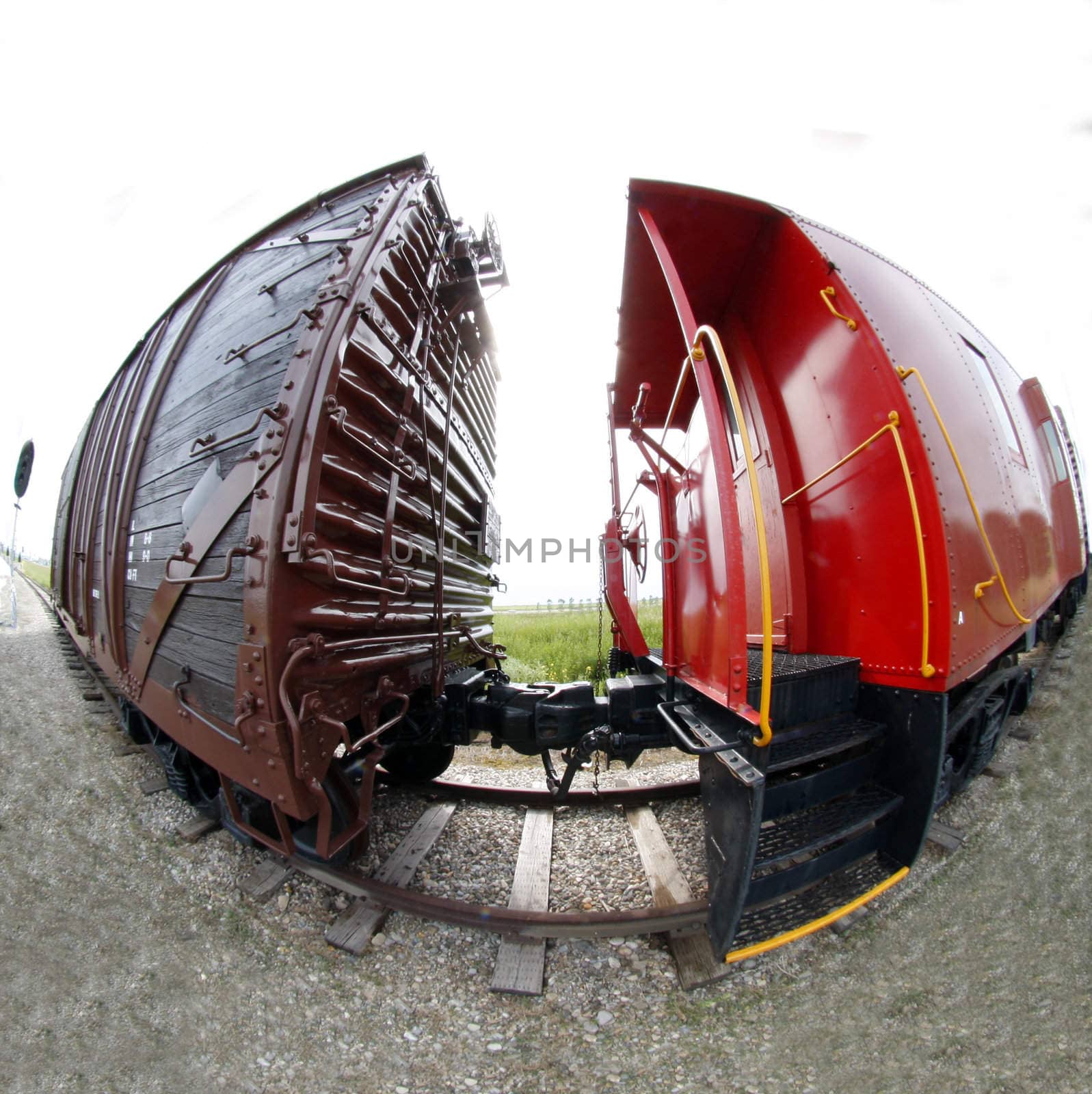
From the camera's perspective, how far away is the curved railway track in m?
2.04

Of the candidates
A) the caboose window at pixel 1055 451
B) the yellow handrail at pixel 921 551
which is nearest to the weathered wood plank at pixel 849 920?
the yellow handrail at pixel 921 551

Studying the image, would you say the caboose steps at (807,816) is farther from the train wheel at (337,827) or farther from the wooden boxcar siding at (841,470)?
the train wheel at (337,827)

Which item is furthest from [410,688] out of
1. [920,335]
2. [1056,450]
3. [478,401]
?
[1056,450]

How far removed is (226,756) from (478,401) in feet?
12.0

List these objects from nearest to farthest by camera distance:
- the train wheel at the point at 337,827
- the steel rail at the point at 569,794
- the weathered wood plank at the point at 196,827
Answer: the train wheel at the point at 337,827 → the weathered wood plank at the point at 196,827 → the steel rail at the point at 569,794

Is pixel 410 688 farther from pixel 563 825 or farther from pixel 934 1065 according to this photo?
pixel 934 1065

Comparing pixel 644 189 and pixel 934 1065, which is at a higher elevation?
pixel 644 189

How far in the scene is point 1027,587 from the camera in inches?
115

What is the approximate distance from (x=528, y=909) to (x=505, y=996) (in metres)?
0.47

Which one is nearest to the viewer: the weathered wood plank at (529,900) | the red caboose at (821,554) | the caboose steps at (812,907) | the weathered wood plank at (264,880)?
the caboose steps at (812,907)

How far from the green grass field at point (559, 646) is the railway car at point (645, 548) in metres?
3.93

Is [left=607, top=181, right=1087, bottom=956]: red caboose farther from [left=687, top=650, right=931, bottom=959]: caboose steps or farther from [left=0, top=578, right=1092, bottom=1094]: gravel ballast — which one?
[left=0, top=578, right=1092, bottom=1094]: gravel ballast

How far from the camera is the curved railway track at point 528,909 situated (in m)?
2.04

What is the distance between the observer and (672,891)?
2561 millimetres
